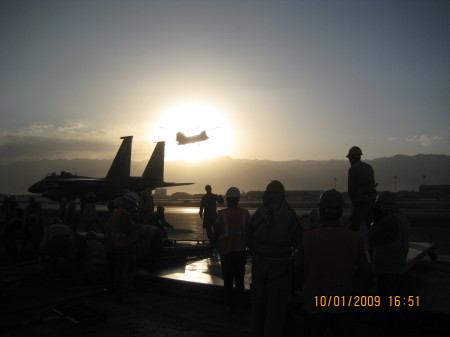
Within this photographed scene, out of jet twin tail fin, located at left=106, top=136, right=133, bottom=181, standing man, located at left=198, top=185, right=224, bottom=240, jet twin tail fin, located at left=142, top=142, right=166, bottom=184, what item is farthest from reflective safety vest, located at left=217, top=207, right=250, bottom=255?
jet twin tail fin, located at left=142, top=142, right=166, bottom=184

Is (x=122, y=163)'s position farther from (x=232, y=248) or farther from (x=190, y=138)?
(x=232, y=248)

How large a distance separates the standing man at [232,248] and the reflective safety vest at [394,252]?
1.99m

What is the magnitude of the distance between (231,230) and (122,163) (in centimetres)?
2901

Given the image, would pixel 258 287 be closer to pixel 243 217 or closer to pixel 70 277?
pixel 243 217

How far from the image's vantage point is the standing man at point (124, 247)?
620 cm

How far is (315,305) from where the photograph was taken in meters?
3.00

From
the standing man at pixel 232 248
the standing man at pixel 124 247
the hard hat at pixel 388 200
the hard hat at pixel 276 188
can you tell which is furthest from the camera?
the standing man at pixel 124 247

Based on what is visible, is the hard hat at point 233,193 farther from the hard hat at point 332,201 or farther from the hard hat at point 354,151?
the hard hat at point 332,201

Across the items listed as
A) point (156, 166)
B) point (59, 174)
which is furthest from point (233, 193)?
point (156, 166)

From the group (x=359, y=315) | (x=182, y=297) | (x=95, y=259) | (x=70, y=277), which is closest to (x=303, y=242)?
(x=359, y=315)

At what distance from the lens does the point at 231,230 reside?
564 centimetres

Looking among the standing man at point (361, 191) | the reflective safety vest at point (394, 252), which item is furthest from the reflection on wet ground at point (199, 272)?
the reflective safety vest at point (394, 252)

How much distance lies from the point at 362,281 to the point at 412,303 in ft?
6.74

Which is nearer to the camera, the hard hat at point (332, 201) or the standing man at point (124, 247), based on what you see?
the hard hat at point (332, 201)
